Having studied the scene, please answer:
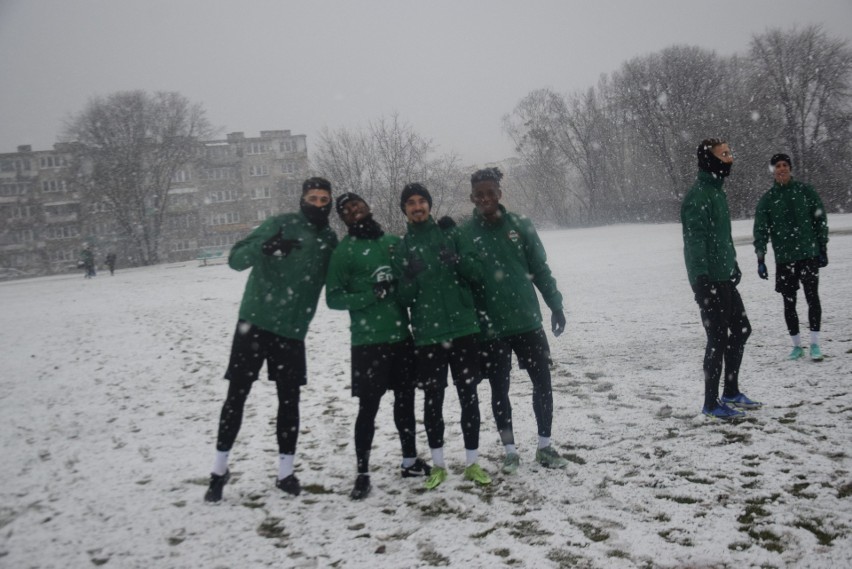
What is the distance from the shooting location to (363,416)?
11.7 feet

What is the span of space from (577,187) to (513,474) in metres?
59.5

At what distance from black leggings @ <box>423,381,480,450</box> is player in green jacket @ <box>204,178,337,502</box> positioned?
98 centimetres

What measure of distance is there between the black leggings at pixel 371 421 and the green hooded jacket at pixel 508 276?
0.75 metres

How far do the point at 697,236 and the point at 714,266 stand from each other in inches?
11.3

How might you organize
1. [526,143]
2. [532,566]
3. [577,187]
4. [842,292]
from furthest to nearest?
[577,187] < [526,143] < [842,292] < [532,566]

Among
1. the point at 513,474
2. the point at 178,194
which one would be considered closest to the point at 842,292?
the point at 513,474

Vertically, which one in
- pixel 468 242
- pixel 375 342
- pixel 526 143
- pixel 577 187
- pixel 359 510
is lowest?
pixel 359 510

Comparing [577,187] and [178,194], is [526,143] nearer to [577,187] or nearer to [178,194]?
[577,187]

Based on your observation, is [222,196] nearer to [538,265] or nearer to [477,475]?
[538,265]

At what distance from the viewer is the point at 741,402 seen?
4453 millimetres

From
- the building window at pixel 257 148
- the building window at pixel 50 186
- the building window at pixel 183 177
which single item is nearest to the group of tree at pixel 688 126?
the building window at pixel 257 148

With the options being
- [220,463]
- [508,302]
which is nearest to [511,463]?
[508,302]

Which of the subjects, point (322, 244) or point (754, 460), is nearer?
point (754, 460)

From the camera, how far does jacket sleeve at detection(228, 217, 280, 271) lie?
11.8ft
